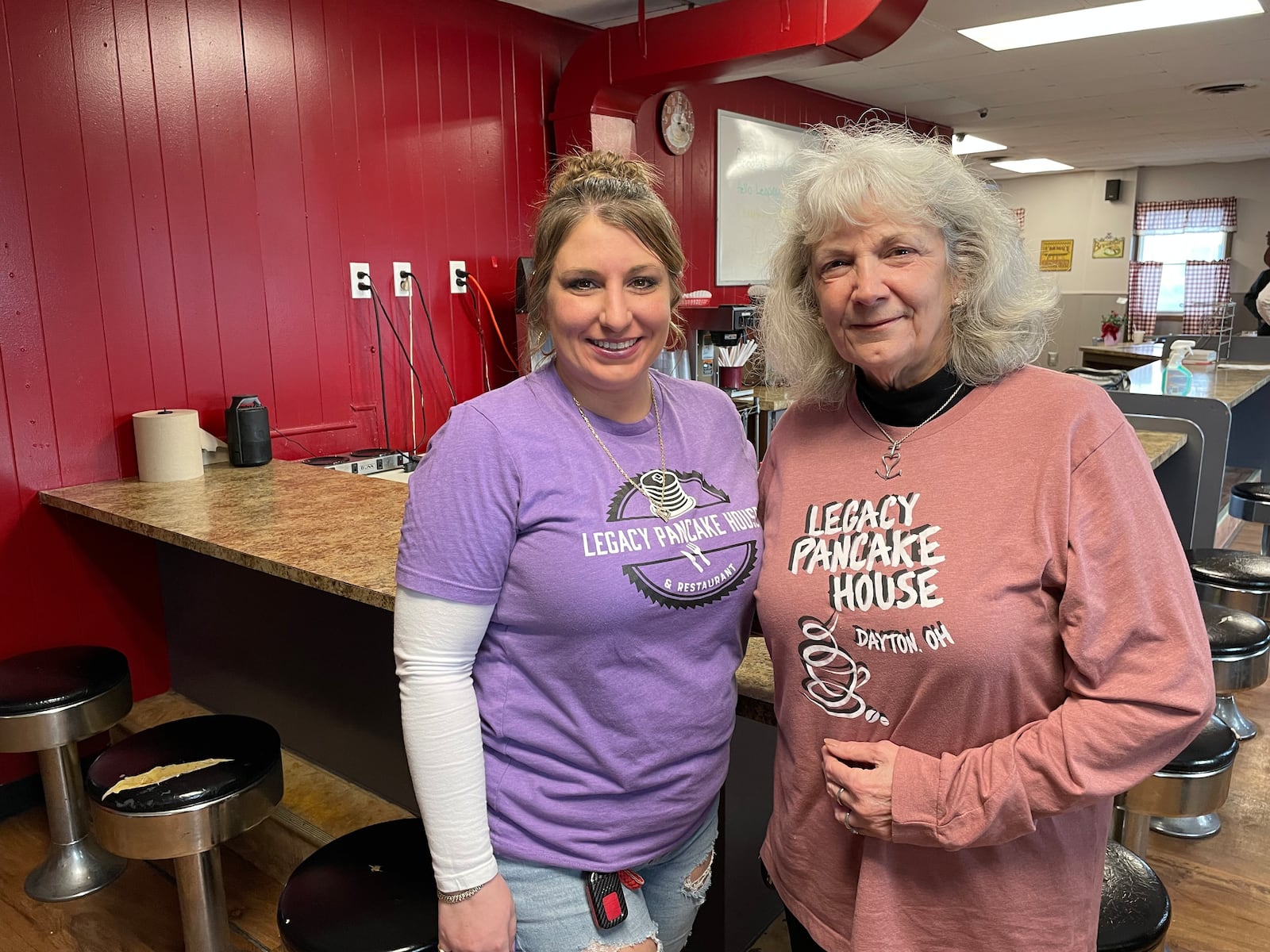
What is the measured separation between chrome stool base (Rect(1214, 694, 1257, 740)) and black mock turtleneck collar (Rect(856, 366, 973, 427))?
232 centimetres

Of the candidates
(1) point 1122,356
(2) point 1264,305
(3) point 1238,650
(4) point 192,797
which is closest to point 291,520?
(4) point 192,797

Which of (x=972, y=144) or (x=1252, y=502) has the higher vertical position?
(x=972, y=144)

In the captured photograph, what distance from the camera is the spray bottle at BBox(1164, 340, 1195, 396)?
3.52 meters

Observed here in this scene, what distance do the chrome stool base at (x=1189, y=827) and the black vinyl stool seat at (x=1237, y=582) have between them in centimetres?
58

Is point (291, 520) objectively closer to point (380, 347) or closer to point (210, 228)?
point (210, 228)

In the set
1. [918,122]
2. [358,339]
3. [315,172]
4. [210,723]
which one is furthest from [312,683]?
[918,122]

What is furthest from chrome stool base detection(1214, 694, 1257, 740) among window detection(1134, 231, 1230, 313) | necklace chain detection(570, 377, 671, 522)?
window detection(1134, 231, 1230, 313)

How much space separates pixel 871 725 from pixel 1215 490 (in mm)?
2612

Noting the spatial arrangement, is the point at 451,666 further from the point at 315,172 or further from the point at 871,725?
the point at 315,172

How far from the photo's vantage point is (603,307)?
1044mm

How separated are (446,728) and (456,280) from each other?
2767 millimetres

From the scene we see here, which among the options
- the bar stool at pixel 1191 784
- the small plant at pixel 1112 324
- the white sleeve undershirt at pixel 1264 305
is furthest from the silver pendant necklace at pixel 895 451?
the small plant at pixel 1112 324

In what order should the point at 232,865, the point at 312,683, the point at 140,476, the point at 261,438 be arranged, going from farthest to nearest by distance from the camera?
1. the point at 261,438
2. the point at 140,476
3. the point at 232,865
4. the point at 312,683

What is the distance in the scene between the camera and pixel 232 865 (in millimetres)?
2232
